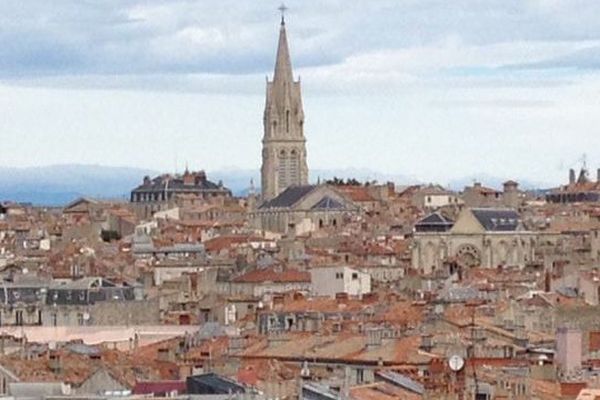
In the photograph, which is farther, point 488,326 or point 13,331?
point 13,331

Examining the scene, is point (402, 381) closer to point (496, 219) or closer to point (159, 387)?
point (159, 387)

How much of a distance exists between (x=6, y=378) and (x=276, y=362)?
9552 millimetres

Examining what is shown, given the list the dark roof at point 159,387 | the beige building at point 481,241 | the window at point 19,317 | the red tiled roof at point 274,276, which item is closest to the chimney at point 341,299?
the red tiled roof at point 274,276

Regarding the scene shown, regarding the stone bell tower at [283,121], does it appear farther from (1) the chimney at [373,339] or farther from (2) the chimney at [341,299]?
(1) the chimney at [373,339]

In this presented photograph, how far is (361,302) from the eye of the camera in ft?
243

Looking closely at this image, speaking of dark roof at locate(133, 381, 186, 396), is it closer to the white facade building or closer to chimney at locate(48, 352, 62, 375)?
chimney at locate(48, 352, 62, 375)

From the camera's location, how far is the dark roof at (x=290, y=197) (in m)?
149

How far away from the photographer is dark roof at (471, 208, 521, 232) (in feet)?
378

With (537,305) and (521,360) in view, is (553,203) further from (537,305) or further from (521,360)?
(521,360)

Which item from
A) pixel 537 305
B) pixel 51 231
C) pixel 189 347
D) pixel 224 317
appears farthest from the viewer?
pixel 51 231

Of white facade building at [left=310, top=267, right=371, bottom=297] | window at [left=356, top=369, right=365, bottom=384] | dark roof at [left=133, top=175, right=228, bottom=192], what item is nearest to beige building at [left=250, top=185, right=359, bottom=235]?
dark roof at [left=133, top=175, right=228, bottom=192]

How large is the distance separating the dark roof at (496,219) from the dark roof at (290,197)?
99.7ft

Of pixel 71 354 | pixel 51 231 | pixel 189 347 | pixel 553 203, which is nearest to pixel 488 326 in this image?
pixel 189 347

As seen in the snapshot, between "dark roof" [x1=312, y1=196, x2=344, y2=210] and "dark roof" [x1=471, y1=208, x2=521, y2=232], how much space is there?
2832 centimetres
